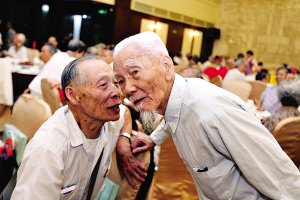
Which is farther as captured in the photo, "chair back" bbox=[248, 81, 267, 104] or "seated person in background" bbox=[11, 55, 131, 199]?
"chair back" bbox=[248, 81, 267, 104]

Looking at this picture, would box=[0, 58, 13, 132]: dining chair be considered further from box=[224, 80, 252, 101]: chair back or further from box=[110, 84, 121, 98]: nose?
box=[224, 80, 252, 101]: chair back

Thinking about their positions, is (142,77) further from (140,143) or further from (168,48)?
(168,48)

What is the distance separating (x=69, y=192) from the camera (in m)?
1.17

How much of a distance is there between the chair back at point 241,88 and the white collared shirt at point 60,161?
3626 millimetres

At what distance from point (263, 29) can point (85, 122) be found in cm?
1360

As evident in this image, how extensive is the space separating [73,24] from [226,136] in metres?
11.6

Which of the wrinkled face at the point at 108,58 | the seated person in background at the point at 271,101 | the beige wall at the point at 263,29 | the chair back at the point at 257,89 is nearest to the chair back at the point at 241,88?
the seated person in background at the point at 271,101

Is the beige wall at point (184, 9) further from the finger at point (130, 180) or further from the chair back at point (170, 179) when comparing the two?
the finger at point (130, 180)

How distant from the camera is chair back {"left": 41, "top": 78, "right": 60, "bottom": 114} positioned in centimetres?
284

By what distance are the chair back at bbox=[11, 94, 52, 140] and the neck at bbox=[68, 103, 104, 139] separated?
1.64 ft

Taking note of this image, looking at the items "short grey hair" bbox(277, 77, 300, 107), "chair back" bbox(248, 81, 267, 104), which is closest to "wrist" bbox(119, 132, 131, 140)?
"short grey hair" bbox(277, 77, 300, 107)

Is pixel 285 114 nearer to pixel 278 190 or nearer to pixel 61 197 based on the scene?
pixel 278 190

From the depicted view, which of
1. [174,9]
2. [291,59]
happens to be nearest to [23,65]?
[174,9]

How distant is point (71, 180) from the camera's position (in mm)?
1192
